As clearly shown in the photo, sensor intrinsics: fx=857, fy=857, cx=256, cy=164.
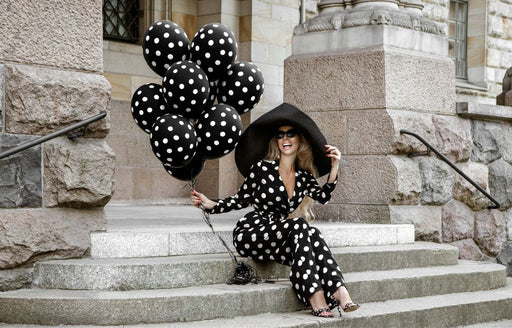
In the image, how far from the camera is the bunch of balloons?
5.59m

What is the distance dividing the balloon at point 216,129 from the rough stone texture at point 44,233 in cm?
87

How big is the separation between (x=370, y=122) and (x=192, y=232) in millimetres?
2720

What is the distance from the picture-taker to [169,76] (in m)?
5.61

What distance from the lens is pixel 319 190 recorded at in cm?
630

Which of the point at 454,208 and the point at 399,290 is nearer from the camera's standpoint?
the point at 399,290

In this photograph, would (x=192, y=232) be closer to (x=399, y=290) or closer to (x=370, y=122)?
(x=399, y=290)

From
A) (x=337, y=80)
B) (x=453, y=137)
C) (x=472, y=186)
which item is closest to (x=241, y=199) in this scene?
(x=337, y=80)

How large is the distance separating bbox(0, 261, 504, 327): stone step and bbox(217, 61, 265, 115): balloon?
130 centimetres

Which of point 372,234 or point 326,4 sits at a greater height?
point 326,4

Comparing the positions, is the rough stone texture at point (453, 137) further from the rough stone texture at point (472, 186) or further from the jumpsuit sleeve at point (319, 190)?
the jumpsuit sleeve at point (319, 190)

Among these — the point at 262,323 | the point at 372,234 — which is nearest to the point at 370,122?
the point at 372,234

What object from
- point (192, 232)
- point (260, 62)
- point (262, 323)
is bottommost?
point (262, 323)

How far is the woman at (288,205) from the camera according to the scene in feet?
18.8

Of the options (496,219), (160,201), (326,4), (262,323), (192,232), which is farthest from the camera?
(160,201)
